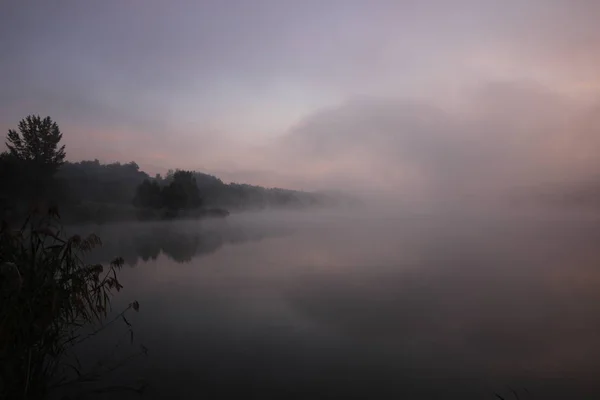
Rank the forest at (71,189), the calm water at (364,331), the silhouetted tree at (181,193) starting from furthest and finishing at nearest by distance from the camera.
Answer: the silhouetted tree at (181,193), the forest at (71,189), the calm water at (364,331)

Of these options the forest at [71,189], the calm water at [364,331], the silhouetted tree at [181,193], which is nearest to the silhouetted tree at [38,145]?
the forest at [71,189]

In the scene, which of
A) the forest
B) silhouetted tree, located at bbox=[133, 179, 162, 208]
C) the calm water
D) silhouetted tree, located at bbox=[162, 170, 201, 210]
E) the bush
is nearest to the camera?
the bush

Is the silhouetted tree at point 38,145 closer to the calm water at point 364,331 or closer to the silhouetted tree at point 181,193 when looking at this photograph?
the silhouetted tree at point 181,193

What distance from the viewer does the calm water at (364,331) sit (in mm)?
5066

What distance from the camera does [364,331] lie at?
7.39 metres

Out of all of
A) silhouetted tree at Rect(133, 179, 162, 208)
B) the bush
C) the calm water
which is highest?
silhouetted tree at Rect(133, 179, 162, 208)

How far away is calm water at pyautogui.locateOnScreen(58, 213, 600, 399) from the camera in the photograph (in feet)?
16.6

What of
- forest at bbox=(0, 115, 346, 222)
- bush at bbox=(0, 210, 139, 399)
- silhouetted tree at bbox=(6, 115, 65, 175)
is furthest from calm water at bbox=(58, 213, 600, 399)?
silhouetted tree at bbox=(6, 115, 65, 175)

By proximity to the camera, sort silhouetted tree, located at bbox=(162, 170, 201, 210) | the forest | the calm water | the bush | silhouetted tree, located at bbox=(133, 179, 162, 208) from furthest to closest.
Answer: silhouetted tree, located at bbox=(133, 179, 162, 208) < silhouetted tree, located at bbox=(162, 170, 201, 210) < the forest < the calm water < the bush

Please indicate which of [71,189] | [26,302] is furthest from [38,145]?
[26,302]

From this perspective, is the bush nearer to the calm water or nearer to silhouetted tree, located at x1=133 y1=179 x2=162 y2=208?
the calm water

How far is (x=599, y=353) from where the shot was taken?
629 cm

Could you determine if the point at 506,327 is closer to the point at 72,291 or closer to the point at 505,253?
the point at 72,291

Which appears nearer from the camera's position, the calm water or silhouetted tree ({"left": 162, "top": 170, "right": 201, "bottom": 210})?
the calm water
